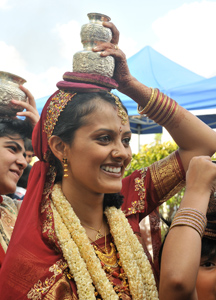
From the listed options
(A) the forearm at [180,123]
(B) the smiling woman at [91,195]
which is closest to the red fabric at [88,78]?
(B) the smiling woman at [91,195]

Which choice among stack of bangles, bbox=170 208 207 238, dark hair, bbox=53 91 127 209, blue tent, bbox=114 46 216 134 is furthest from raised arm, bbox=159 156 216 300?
blue tent, bbox=114 46 216 134

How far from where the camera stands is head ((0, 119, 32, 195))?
9.23ft

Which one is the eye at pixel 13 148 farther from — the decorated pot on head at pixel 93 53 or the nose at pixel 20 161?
the decorated pot on head at pixel 93 53

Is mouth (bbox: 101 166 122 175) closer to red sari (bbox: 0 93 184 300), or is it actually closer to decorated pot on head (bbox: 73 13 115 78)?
red sari (bbox: 0 93 184 300)

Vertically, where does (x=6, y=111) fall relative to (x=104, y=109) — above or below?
above

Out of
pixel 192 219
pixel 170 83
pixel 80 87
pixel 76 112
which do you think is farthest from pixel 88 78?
pixel 170 83

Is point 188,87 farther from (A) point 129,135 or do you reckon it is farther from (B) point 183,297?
(B) point 183,297

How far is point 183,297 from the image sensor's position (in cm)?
161

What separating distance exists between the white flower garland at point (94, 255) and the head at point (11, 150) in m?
0.84

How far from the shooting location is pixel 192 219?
1707mm

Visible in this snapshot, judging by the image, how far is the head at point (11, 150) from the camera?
2814 mm

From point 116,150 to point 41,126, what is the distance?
490 millimetres

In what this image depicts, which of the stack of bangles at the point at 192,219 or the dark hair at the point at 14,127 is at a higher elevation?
the dark hair at the point at 14,127

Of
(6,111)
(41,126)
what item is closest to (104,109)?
(41,126)
